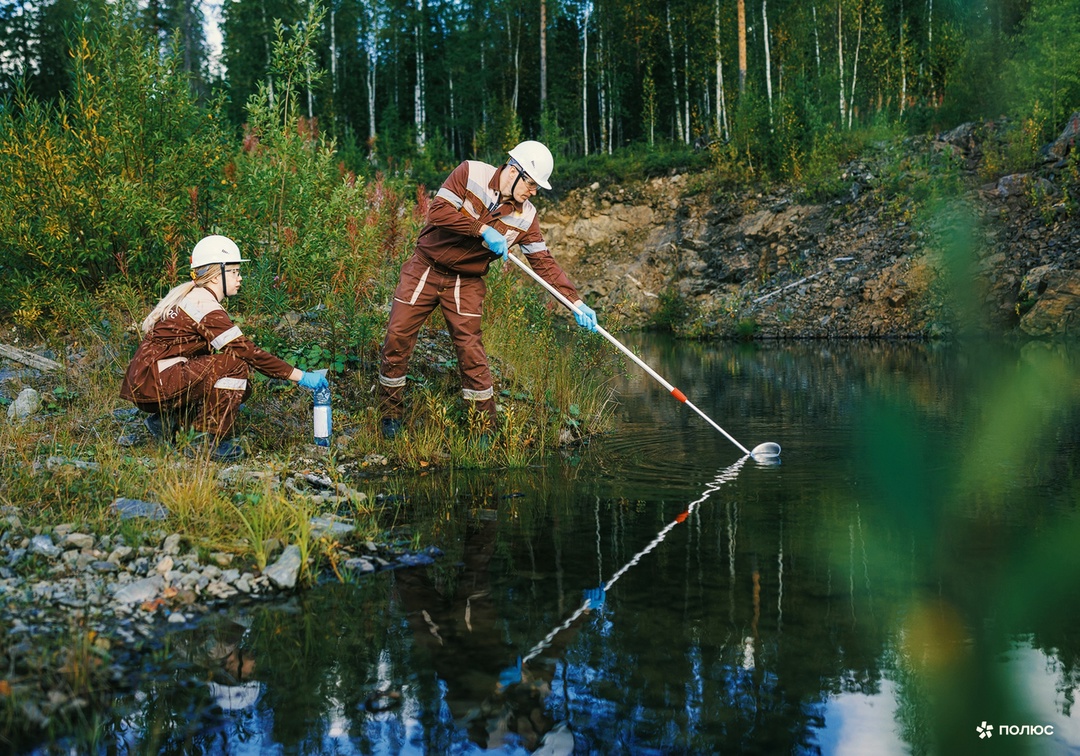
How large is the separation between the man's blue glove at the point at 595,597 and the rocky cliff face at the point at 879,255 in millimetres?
10460

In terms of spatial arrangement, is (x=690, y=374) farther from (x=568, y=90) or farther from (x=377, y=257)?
(x=568, y=90)

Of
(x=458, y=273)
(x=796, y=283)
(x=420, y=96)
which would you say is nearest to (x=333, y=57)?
(x=420, y=96)

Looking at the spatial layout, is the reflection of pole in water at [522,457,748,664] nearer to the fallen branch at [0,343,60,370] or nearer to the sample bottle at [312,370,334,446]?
the sample bottle at [312,370,334,446]

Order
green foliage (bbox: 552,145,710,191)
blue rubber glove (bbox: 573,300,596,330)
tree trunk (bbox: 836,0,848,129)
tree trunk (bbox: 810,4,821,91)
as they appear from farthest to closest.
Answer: tree trunk (bbox: 810,4,821,91)
green foliage (bbox: 552,145,710,191)
tree trunk (bbox: 836,0,848,129)
blue rubber glove (bbox: 573,300,596,330)

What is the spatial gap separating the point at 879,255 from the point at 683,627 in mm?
17909

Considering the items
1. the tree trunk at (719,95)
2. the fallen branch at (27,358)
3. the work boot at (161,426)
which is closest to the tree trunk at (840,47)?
the tree trunk at (719,95)

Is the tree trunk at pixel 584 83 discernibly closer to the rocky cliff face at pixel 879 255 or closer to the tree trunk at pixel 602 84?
the tree trunk at pixel 602 84

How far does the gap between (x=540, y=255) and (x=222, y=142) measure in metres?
4.34

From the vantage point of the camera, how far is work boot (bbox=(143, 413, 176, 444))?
6.37 meters

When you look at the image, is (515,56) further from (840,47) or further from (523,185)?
(523,185)

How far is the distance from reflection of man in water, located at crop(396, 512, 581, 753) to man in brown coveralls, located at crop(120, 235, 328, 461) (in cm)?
234

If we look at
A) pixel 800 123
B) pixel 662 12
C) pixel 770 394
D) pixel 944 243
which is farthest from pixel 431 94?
pixel 770 394

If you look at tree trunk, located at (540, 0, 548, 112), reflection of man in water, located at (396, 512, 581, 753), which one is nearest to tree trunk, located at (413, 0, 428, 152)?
tree trunk, located at (540, 0, 548, 112)

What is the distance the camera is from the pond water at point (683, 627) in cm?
311
